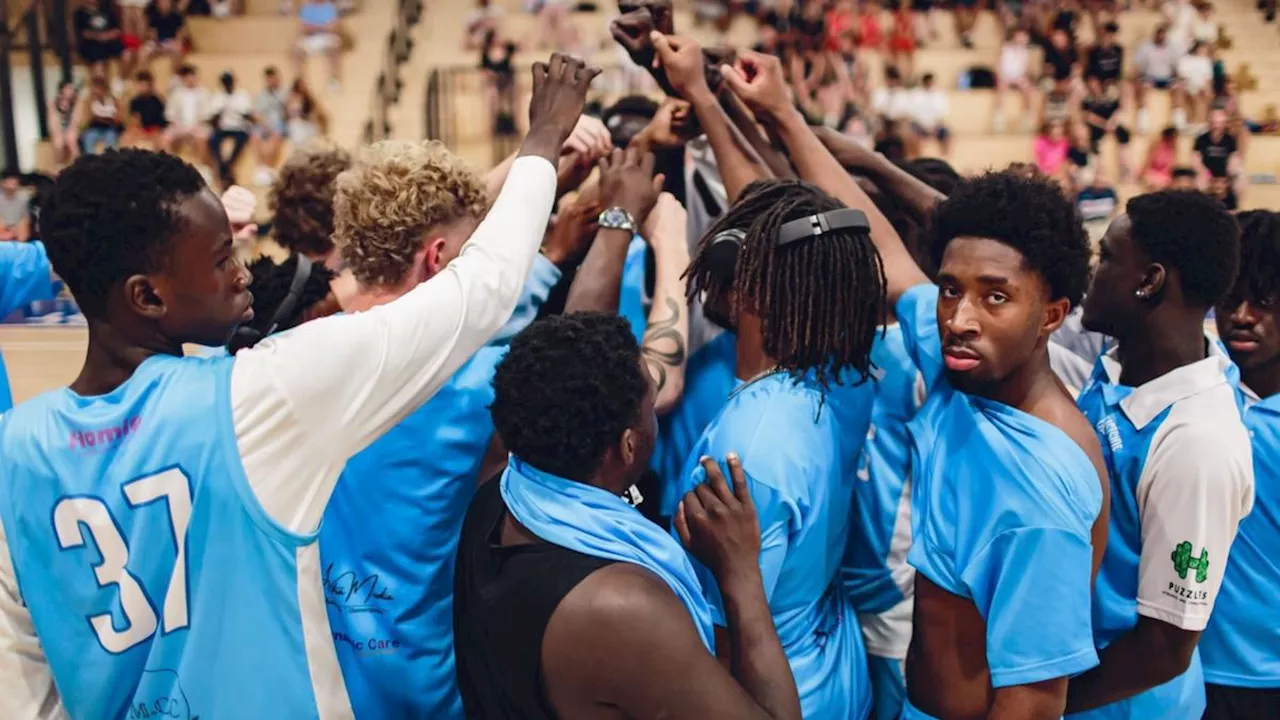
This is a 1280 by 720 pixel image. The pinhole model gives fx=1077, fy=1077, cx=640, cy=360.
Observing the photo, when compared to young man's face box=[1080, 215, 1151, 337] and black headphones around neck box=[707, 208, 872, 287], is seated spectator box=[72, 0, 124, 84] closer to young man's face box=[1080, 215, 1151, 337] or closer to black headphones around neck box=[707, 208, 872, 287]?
black headphones around neck box=[707, 208, 872, 287]

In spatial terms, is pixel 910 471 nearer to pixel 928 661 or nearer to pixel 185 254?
pixel 928 661

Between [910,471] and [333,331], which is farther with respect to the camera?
[910,471]

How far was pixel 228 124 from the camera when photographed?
11.9 metres

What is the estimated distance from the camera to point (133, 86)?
12555 mm

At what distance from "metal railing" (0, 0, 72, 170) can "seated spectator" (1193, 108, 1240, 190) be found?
40.3 feet

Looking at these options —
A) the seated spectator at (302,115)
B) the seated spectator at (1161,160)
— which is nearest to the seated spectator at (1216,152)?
the seated spectator at (1161,160)

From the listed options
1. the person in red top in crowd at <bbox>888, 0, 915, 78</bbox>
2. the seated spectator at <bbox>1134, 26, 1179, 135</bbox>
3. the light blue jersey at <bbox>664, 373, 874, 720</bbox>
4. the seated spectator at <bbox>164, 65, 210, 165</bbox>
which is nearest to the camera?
the light blue jersey at <bbox>664, 373, 874, 720</bbox>

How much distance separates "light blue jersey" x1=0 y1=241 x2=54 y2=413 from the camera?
7.88 feet

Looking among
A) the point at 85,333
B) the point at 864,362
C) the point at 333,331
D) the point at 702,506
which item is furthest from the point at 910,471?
the point at 85,333

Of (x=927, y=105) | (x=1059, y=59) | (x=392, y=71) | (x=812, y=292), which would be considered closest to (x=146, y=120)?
(x=392, y=71)

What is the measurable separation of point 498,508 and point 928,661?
819 mm

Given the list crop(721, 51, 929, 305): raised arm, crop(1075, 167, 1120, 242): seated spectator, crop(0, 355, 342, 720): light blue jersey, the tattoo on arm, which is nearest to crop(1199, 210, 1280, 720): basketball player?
crop(721, 51, 929, 305): raised arm

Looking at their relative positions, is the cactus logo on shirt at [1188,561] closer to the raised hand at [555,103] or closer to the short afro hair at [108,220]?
the raised hand at [555,103]

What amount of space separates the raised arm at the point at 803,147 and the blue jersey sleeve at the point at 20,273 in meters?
1.66
